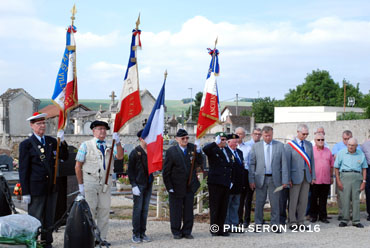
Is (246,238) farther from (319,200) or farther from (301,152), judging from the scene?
(319,200)

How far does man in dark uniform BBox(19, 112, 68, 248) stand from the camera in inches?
287

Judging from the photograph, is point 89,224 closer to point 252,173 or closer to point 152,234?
point 152,234

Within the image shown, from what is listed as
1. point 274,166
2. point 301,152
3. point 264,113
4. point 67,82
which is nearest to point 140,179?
point 67,82

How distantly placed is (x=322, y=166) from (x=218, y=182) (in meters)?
2.87

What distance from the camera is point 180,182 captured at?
8539 mm

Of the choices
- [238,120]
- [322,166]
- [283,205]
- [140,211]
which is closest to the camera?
[140,211]

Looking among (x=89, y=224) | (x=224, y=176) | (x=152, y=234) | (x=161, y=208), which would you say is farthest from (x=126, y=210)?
(x=89, y=224)

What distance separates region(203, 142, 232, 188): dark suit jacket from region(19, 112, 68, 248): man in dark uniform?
2675 mm

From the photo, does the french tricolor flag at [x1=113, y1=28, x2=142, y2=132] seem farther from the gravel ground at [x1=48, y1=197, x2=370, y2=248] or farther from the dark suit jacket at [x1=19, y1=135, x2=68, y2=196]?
the gravel ground at [x1=48, y1=197, x2=370, y2=248]

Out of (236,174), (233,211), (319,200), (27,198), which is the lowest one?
(233,211)

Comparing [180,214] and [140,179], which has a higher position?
[140,179]

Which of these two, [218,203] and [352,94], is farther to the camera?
[352,94]

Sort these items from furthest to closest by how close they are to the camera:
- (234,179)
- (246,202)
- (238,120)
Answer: (238,120), (246,202), (234,179)

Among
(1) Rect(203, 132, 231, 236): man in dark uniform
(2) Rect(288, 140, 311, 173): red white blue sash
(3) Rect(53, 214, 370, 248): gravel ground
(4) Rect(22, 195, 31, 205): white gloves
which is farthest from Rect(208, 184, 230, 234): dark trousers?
(4) Rect(22, 195, 31, 205): white gloves
